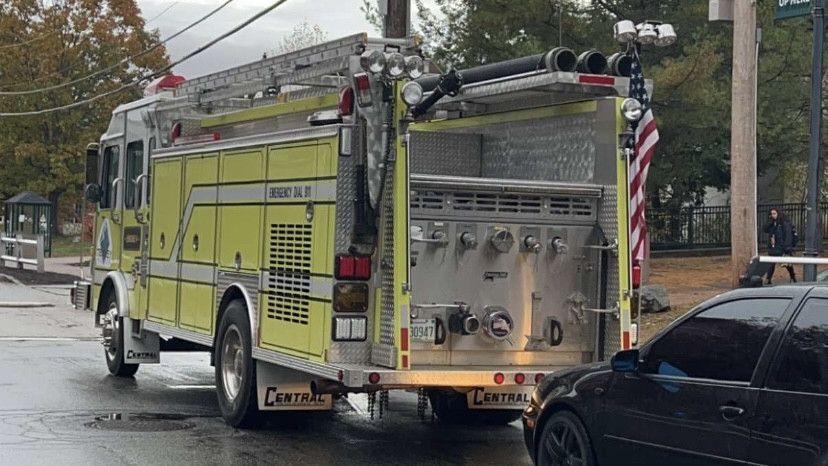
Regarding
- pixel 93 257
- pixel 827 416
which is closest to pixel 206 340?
pixel 93 257

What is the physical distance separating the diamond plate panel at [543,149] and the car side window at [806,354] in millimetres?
3470

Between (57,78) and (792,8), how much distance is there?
147ft

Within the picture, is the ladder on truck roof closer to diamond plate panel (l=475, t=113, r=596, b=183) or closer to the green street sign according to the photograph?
diamond plate panel (l=475, t=113, r=596, b=183)

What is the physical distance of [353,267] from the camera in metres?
8.62

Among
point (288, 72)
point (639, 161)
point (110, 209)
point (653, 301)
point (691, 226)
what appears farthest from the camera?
point (691, 226)

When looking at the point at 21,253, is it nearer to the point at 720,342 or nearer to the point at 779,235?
the point at 779,235

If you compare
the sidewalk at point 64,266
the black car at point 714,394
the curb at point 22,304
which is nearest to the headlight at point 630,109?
the black car at point 714,394

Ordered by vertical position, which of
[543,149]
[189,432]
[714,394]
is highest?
[543,149]

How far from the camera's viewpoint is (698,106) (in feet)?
77.3

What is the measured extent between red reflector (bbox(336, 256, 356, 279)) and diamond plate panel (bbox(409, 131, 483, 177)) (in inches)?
67.6

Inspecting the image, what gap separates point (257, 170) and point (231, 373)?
174 cm

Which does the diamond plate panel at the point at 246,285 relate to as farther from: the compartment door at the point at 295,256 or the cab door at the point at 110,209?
the cab door at the point at 110,209

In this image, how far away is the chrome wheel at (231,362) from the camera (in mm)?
10102

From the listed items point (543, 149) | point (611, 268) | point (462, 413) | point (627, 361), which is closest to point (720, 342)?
point (627, 361)
